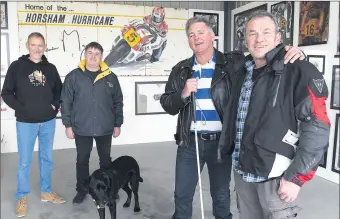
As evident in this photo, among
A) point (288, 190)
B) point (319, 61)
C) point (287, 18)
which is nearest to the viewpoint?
point (288, 190)

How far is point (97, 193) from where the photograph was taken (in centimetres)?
230

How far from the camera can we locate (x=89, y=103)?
9.52 feet

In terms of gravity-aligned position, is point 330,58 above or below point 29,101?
above

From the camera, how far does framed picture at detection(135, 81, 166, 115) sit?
18.6 ft

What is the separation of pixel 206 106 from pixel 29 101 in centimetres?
165

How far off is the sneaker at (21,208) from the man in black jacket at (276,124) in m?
2.17

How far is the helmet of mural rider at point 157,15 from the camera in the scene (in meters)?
5.62

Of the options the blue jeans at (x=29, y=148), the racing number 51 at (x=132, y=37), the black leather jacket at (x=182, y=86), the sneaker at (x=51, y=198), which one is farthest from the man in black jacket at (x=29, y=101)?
the racing number 51 at (x=132, y=37)

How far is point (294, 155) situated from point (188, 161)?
860mm

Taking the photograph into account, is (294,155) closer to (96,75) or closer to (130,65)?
(96,75)

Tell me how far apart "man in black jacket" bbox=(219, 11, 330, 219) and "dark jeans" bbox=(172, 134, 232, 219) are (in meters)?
0.54

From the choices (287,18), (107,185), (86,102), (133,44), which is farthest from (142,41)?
(107,185)

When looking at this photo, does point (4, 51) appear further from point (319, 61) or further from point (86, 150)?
point (319, 61)

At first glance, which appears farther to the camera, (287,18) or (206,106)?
(287,18)
